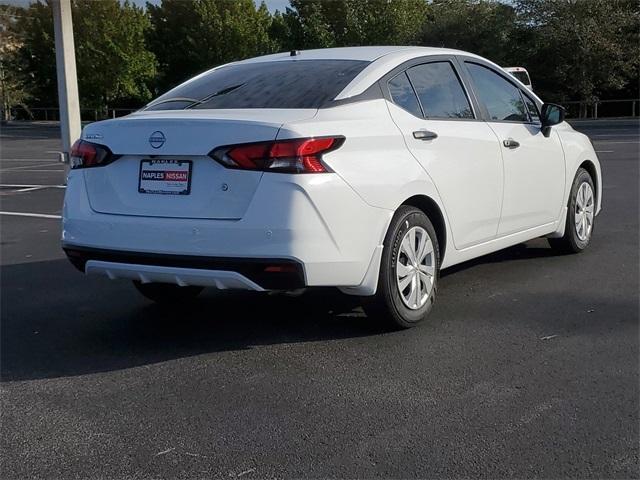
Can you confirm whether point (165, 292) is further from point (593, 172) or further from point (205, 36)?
point (205, 36)

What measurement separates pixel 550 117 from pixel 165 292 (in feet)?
10.6

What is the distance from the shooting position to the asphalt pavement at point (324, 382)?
132 inches

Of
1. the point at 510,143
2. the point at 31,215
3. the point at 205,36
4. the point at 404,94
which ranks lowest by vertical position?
the point at 31,215

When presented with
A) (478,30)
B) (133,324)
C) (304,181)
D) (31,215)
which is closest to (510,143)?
(304,181)

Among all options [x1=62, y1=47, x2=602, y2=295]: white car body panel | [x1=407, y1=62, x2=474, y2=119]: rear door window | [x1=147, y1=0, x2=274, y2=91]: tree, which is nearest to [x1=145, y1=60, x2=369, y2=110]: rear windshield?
[x1=62, y1=47, x2=602, y2=295]: white car body panel

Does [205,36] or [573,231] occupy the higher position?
[205,36]

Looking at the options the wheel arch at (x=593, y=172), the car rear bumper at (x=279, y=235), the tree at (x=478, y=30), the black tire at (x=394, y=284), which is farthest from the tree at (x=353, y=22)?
the car rear bumper at (x=279, y=235)

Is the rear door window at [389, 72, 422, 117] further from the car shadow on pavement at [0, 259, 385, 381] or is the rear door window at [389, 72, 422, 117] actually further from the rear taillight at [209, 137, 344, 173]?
the car shadow on pavement at [0, 259, 385, 381]

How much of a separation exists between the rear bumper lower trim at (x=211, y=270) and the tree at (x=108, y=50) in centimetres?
4580

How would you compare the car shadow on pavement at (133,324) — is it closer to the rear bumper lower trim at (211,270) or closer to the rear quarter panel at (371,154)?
the rear bumper lower trim at (211,270)

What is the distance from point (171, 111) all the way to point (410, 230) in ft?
5.17

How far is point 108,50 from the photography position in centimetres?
4847

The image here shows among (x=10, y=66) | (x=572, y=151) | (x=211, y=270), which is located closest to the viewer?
(x=211, y=270)

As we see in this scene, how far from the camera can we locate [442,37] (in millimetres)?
40656
